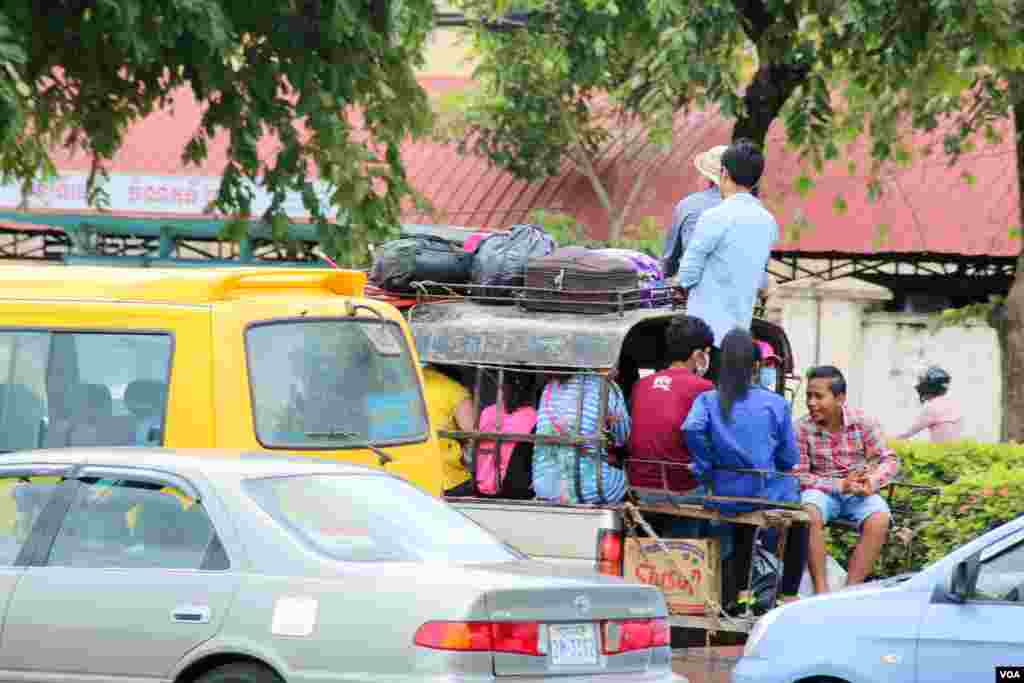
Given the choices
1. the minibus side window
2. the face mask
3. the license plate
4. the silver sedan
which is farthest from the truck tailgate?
the license plate

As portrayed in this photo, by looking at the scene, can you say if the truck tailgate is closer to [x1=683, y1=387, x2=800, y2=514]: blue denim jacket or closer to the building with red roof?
[x1=683, y1=387, x2=800, y2=514]: blue denim jacket

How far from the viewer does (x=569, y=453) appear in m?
9.56

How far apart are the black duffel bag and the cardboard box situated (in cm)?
192

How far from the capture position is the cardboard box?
31.1ft

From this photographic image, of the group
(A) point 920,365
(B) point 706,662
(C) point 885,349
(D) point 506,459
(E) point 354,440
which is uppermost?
(E) point 354,440

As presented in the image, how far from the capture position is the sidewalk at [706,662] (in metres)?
Answer: 9.64

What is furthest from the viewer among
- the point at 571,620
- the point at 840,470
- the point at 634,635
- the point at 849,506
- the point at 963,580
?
the point at 840,470

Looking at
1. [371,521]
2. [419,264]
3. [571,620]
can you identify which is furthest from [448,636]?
[419,264]

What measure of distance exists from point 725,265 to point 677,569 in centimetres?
178

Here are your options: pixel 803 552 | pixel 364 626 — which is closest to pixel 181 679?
pixel 364 626

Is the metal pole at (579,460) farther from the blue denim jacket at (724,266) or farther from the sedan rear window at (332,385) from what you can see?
the blue denim jacket at (724,266)

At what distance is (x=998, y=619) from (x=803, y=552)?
290cm

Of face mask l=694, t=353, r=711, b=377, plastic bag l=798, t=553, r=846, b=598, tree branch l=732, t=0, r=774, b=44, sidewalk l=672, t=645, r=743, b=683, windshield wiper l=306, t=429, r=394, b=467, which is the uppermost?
tree branch l=732, t=0, r=774, b=44

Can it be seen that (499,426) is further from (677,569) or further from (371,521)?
(371,521)
